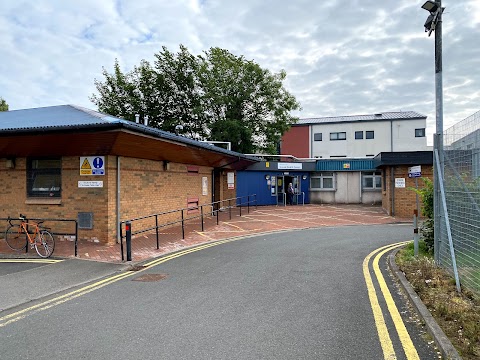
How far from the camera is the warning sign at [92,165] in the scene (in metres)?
11.0

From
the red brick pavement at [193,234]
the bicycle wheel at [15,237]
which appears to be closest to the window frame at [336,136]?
the red brick pavement at [193,234]

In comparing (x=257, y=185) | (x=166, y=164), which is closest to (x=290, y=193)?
(x=257, y=185)

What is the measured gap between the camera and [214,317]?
5023 mm

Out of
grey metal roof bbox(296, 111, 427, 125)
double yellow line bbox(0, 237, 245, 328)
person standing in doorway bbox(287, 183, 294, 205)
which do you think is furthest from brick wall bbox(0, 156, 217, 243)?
grey metal roof bbox(296, 111, 427, 125)

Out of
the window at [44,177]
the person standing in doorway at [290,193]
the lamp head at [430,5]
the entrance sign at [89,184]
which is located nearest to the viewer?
the lamp head at [430,5]

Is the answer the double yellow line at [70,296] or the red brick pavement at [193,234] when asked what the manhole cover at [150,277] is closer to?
the double yellow line at [70,296]

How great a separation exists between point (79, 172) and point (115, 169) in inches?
42.5

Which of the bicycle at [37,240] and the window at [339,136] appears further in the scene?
the window at [339,136]

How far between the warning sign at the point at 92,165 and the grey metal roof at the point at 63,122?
3.70ft

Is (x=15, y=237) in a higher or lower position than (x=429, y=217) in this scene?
lower

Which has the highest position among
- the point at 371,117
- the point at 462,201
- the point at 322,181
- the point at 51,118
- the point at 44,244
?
the point at 371,117

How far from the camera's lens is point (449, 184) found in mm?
6855

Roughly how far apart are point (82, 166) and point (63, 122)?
1394mm

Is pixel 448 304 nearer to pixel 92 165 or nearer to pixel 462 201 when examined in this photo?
pixel 462 201
